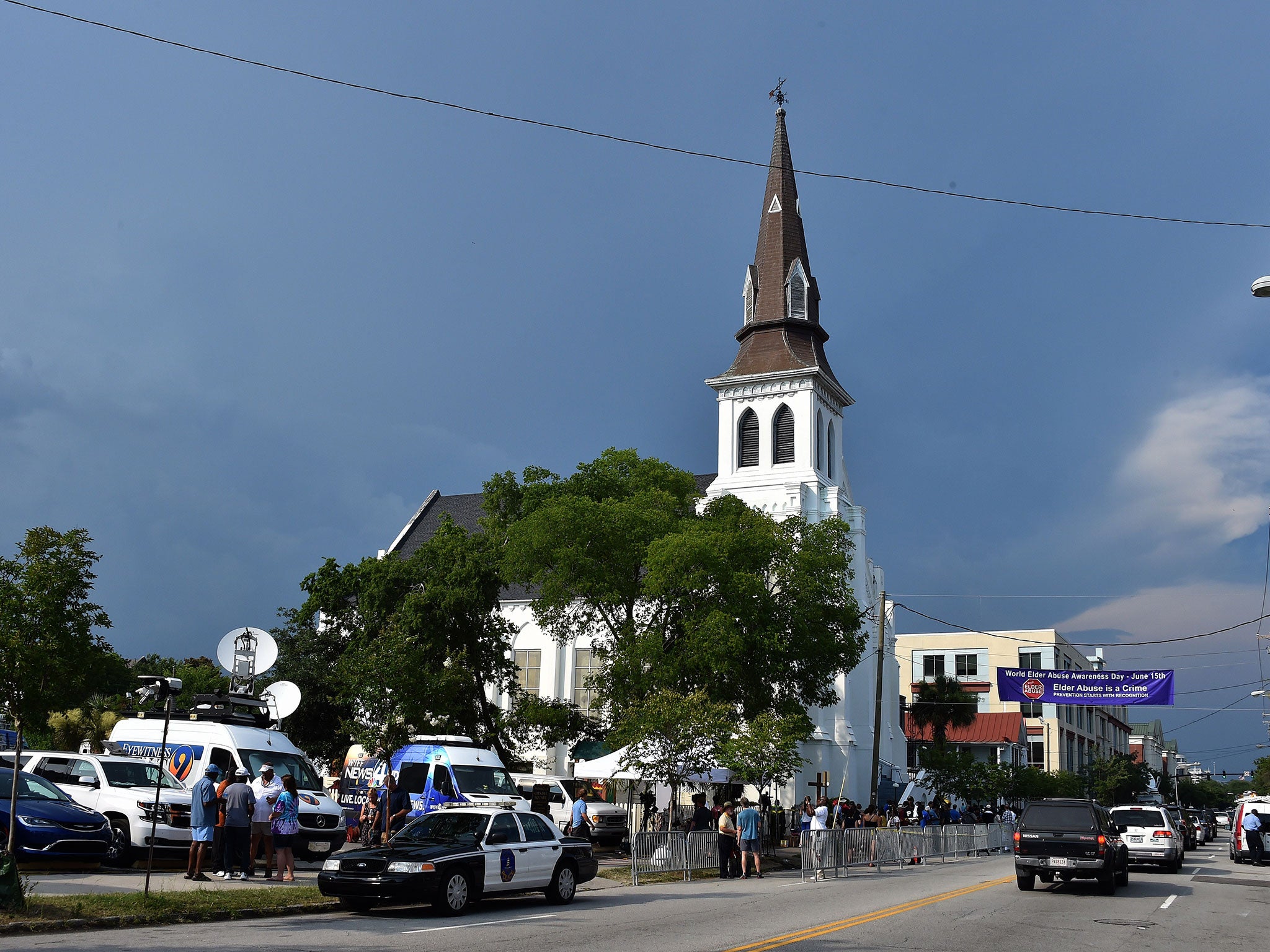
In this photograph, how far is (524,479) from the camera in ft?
130

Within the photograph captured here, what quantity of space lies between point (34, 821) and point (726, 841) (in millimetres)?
13339

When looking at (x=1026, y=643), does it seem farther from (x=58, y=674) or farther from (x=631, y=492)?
(x=58, y=674)

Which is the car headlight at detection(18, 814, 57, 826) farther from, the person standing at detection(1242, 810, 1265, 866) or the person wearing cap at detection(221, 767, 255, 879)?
the person standing at detection(1242, 810, 1265, 866)

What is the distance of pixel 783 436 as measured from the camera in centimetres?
6178

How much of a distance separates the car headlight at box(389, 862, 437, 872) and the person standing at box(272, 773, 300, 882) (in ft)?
12.0

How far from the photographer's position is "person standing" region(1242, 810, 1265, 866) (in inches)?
1275

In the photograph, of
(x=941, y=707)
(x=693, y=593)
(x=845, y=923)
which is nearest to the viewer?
(x=845, y=923)

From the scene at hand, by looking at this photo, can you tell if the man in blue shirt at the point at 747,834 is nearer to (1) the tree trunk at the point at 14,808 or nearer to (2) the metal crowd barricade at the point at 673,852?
(2) the metal crowd barricade at the point at 673,852

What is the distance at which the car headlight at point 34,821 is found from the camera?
15.4 metres

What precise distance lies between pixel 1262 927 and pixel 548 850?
9.71m

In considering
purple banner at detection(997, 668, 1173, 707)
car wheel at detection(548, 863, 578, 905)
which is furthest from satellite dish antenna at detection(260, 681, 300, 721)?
purple banner at detection(997, 668, 1173, 707)

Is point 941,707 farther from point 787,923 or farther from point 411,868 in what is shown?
point 411,868

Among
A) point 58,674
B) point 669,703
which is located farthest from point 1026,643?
point 58,674

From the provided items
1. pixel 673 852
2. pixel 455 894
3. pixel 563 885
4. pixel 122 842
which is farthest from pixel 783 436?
pixel 455 894
